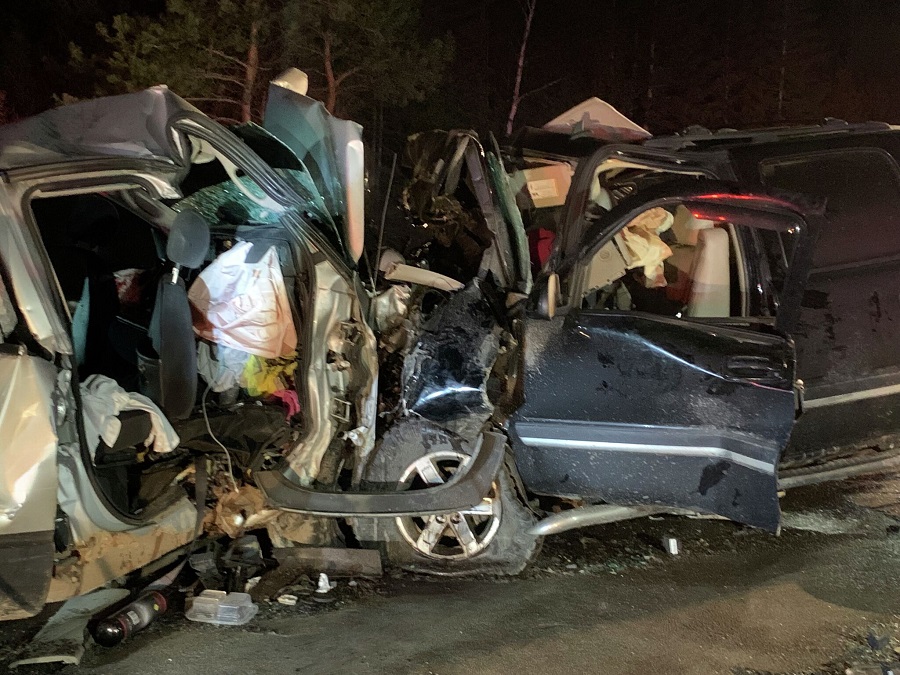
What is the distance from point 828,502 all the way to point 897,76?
14.9 m

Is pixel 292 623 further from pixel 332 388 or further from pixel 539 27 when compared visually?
pixel 539 27

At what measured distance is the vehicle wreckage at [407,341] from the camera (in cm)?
300

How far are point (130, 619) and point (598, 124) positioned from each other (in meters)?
4.01

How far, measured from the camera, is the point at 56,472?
2.80 metres

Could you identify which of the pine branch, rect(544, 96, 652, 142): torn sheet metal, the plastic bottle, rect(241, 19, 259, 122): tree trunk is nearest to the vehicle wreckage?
the plastic bottle

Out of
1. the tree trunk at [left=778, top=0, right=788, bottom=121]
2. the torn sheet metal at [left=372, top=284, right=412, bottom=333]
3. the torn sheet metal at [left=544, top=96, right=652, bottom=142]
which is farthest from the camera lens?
the tree trunk at [left=778, top=0, right=788, bottom=121]

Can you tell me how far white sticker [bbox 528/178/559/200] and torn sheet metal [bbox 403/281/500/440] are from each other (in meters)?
1.01

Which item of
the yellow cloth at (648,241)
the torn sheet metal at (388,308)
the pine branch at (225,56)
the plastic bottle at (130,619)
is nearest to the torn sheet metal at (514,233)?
the yellow cloth at (648,241)

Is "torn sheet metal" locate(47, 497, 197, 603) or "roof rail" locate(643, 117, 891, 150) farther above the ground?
"roof rail" locate(643, 117, 891, 150)

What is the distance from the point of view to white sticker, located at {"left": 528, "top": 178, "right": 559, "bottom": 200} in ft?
13.9

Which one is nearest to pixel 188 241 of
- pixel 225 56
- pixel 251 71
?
pixel 225 56

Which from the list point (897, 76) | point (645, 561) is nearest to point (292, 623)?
point (645, 561)

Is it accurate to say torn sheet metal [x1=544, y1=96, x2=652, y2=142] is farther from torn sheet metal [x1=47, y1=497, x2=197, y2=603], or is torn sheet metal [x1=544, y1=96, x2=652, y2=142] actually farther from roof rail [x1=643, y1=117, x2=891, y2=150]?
torn sheet metal [x1=47, y1=497, x2=197, y2=603]

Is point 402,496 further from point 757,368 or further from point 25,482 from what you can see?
point 757,368
